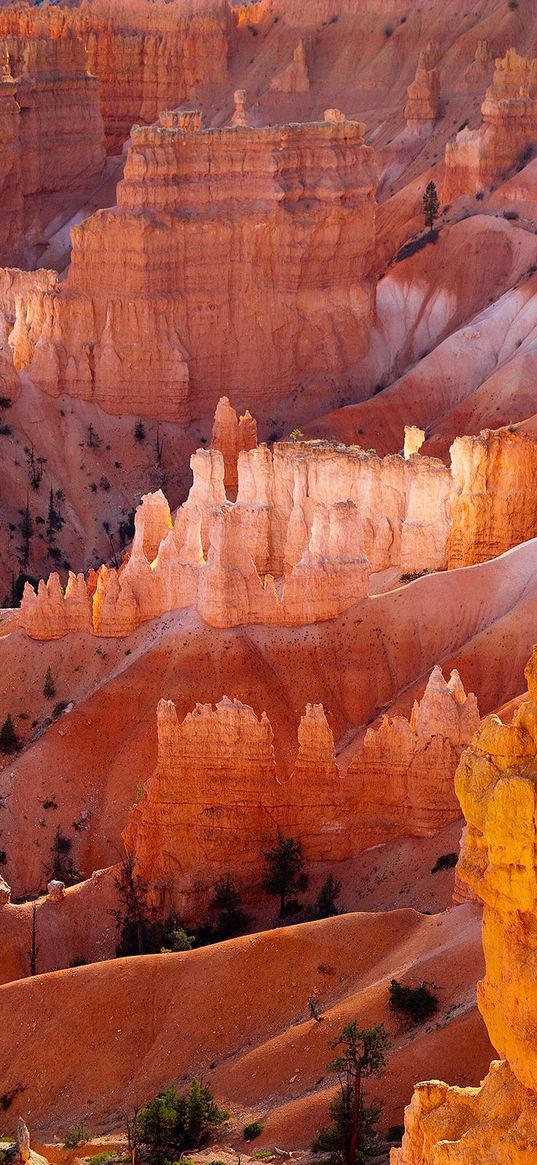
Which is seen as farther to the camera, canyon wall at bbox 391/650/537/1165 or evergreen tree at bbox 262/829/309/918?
evergreen tree at bbox 262/829/309/918

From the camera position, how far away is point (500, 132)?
90.0 m

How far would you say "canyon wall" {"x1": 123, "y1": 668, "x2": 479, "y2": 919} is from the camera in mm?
43938

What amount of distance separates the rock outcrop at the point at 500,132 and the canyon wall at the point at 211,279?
7339 mm

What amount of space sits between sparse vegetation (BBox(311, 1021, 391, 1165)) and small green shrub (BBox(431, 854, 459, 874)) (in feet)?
27.9

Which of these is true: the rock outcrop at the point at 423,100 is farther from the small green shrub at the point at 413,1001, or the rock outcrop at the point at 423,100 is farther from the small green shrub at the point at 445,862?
the small green shrub at the point at 413,1001

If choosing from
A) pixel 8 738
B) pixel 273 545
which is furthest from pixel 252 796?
pixel 273 545

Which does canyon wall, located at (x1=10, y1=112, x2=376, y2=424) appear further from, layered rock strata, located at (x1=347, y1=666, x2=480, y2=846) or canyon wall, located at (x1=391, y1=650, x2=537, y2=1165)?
canyon wall, located at (x1=391, y1=650, x2=537, y2=1165)

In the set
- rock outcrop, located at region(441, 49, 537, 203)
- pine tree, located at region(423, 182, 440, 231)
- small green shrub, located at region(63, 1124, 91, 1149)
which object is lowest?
small green shrub, located at region(63, 1124, 91, 1149)

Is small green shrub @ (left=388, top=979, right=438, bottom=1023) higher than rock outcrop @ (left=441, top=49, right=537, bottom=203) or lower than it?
lower

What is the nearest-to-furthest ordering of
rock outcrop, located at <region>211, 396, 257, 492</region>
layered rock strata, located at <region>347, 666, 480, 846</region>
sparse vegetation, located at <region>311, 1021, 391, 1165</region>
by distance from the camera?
sparse vegetation, located at <region>311, 1021, 391, 1165</region>
layered rock strata, located at <region>347, 666, 480, 846</region>
rock outcrop, located at <region>211, 396, 257, 492</region>

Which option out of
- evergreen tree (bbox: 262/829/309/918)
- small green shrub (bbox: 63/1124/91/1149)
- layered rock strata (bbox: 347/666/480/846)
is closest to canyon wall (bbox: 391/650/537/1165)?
small green shrub (bbox: 63/1124/91/1149)

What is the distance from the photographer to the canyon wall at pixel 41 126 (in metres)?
96.5

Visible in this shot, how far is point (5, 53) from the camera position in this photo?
100375 millimetres

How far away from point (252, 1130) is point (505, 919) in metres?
10.9
